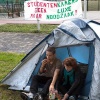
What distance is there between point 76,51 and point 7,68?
2.12m

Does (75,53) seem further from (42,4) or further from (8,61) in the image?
(42,4)

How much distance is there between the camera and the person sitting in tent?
198 inches

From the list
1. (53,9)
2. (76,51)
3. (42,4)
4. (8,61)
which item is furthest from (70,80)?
(42,4)

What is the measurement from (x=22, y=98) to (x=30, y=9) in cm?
812

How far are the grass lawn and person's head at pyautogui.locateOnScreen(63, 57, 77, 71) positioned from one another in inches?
43.8

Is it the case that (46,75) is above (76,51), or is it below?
below

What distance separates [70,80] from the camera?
199 inches

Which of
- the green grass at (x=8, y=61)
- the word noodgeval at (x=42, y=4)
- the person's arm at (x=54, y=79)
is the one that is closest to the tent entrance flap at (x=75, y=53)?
the person's arm at (x=54, y=79)

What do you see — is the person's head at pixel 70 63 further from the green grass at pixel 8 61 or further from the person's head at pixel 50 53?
the green grass at pixel 8 61

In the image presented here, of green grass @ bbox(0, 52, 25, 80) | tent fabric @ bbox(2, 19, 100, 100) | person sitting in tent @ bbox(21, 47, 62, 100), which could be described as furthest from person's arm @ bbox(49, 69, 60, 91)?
green grass @ bbox(0, 52, 25, 80)

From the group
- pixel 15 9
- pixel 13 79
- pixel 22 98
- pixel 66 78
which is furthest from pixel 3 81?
pixel 15 9

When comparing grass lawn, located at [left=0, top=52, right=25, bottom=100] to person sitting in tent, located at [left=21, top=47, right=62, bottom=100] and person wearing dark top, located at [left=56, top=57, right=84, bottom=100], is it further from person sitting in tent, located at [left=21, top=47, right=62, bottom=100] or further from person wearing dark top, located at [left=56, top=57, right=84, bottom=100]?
person wearing dark top, located at [left=56, top=57, right=84, bottom=100]

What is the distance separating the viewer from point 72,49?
6.05 metres

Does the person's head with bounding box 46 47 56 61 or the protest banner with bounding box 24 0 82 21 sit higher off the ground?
the protest banner with bounding box 24 0 82 21
